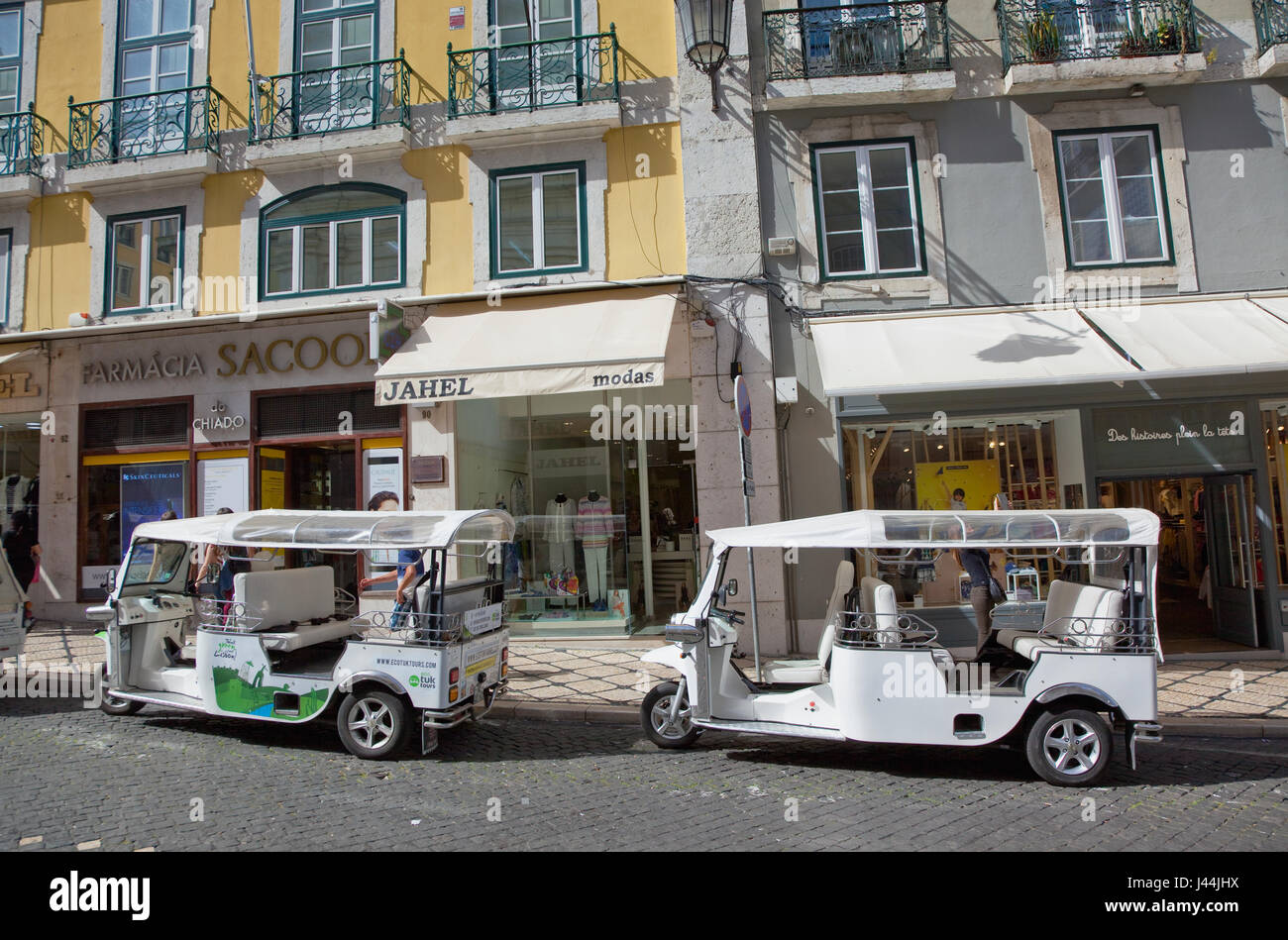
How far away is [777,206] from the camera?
10.8 meters

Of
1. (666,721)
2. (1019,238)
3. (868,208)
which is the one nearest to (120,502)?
(666,721)

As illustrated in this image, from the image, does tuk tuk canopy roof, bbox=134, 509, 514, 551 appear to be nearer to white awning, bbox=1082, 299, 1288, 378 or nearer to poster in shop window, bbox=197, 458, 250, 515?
poster in shop window, bbox=197, 458, 250, 515

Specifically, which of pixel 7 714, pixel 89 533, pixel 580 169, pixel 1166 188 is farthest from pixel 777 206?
pixel 89 533

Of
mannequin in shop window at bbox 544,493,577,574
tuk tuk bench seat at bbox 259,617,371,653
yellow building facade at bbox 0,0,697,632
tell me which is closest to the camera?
tuk tuk bench seat at bbox 259,617,371,653

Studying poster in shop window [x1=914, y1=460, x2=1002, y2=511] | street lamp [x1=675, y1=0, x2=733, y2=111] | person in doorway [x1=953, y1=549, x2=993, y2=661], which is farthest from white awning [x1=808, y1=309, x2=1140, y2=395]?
street lamp [x1=675, y1=0, x2=733, y2=111]

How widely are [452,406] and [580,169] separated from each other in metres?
3.76

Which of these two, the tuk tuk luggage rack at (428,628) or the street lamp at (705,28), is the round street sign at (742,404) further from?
the street lamp at (705,28)

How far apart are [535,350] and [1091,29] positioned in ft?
27.7

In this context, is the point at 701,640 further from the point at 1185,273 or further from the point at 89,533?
the point at 89,533

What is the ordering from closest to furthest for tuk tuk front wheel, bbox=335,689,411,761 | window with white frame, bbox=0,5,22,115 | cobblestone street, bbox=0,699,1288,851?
cobblestone street, bbox=0,699,1288,851 < tuk tuk front wheel, bbox=335,689,411,761 < window with white frame, bbox=0,5,22,115

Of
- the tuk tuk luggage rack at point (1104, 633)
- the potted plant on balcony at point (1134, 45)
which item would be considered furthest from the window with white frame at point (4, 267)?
the potted plant on balcony at point (1134, 45)

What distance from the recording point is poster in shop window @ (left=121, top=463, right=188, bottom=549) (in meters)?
12.2

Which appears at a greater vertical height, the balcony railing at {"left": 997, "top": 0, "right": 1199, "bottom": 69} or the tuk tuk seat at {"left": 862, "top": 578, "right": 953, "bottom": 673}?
the balcony railing at {"left": 997, "top": 0, "right": 1199, "bottom": 69}

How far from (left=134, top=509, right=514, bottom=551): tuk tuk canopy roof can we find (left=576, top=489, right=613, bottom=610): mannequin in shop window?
15.4ft
